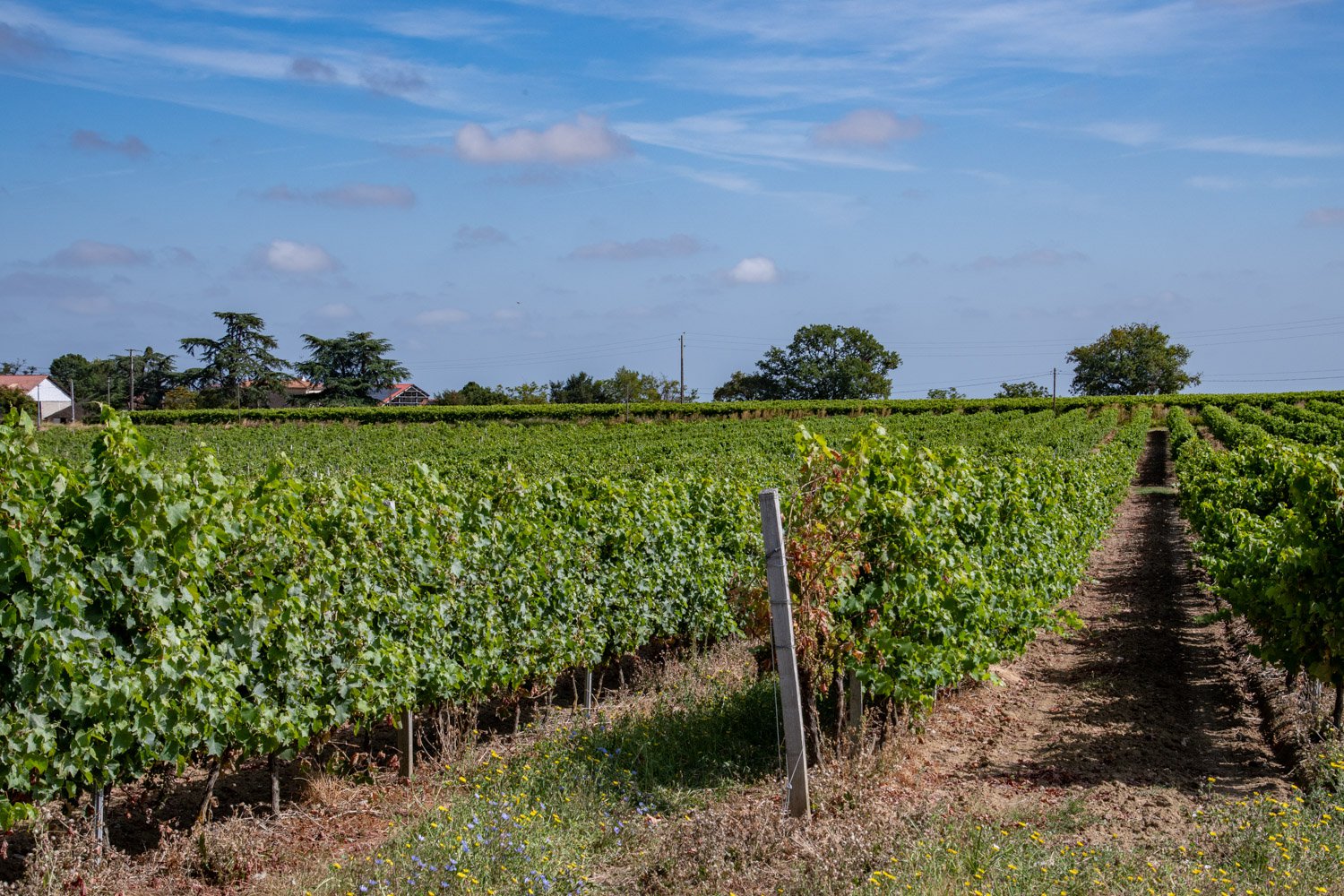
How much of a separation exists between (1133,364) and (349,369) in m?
79.1

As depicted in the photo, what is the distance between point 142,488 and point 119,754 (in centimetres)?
145

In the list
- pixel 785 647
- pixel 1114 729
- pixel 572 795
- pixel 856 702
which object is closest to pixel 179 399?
pixel 856 702

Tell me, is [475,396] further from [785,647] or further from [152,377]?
[785,647]

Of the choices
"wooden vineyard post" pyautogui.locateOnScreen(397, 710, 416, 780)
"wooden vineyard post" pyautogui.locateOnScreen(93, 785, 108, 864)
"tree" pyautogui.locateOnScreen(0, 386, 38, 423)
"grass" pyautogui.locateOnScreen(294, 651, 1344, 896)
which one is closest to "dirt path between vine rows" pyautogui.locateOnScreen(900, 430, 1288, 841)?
"grass" pyautogui.locateOnScreen(294, 651, 1344, 896)

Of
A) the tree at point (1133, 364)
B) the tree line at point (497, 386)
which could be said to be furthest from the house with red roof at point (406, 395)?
the tree at point (1133, 364)

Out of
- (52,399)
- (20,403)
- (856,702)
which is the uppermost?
(52,399)

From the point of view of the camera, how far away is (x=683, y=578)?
1041 centimetres

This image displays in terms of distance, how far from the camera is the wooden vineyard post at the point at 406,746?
754 centimetres

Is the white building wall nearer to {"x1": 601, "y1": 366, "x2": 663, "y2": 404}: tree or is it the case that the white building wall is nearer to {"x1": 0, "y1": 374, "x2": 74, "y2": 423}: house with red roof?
{"x1": 0, "y1": 374, "x2": 74, "y2": 423}: house with red roof

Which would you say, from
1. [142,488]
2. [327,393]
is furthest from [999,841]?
[327,393]

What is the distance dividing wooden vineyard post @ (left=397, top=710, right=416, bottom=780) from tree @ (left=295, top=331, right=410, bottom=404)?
8513 cm

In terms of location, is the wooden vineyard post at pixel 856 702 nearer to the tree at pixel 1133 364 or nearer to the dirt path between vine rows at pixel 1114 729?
the dirt path between vine rows at pixel 1114 729

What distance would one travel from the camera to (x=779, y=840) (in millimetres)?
5738

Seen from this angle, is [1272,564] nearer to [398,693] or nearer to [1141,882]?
[1141,882]
